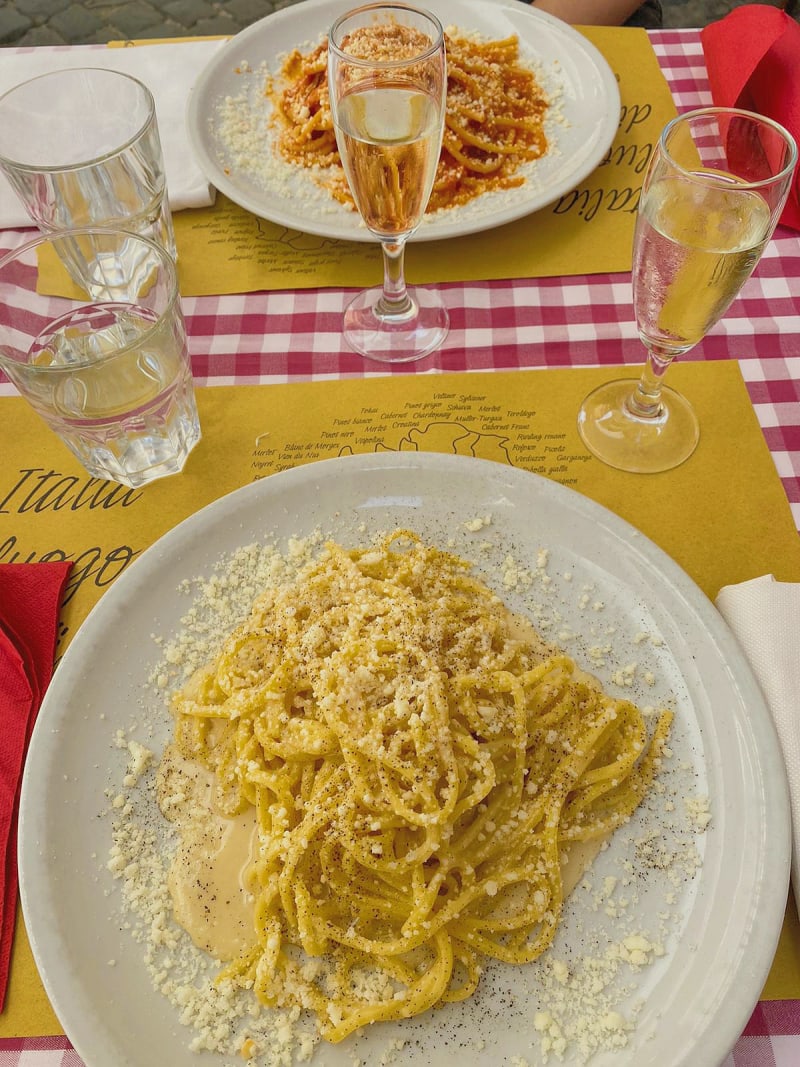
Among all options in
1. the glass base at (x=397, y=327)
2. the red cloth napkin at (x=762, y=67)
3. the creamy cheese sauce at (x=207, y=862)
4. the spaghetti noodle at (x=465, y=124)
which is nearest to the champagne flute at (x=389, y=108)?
the glass base at (x=397, y=327)

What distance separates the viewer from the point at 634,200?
72.7 inches

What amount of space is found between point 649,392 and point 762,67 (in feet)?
2.81

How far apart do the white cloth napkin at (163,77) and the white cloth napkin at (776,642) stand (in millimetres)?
1333

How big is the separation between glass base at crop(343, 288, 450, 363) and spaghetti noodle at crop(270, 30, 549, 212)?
199 mm

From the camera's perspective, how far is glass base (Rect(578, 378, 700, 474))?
58.2 inches

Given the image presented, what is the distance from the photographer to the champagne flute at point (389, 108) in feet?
4.43

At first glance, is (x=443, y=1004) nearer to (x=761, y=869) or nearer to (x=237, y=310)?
(x=761, y=869)

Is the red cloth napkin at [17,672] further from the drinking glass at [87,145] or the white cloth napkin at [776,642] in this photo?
the white cloth napkin at [776,642]

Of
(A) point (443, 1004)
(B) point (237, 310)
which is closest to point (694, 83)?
(B) point (237, 310)

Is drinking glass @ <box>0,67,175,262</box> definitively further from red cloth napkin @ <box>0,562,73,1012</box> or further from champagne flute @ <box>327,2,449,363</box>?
red cloth napkin @ <box>0,562,73,1012</box>

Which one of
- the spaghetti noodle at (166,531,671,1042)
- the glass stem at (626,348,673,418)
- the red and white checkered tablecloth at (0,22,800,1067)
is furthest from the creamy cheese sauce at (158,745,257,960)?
the glass stem at (626,348,673,418)

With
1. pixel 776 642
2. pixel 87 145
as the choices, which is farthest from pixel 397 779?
pixel 87 145

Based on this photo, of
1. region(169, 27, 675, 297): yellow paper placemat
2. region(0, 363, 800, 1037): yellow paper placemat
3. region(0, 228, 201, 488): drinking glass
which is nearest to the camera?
region(0, 228, 201, 488): drinking glass

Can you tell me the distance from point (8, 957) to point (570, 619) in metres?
0.83
